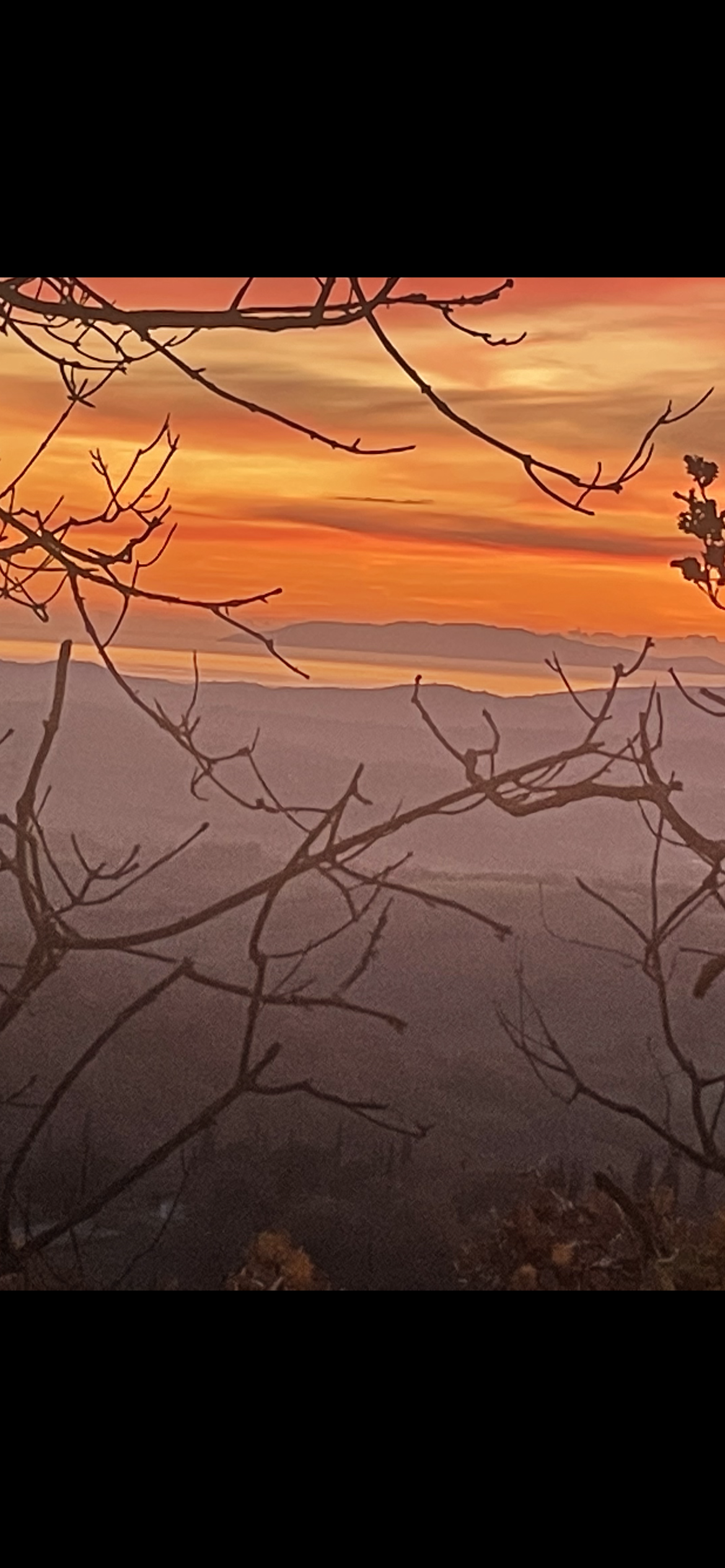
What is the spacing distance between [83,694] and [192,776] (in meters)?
0.21

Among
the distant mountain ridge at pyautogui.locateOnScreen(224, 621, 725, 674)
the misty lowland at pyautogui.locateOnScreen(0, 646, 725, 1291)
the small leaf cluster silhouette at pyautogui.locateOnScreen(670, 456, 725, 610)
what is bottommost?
the misty lowland at pyautogui.locateOnScreen(0, 646, 725, 1291)

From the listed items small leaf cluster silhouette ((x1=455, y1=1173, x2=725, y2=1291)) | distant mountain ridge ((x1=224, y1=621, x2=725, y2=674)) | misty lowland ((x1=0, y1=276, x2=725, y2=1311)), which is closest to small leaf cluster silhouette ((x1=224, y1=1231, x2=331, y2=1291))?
misty lowland ((x1=0, y1=276, x2=725, y2=1311))

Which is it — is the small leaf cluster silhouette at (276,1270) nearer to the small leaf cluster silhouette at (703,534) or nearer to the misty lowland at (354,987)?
the misty lowland at (354,987)

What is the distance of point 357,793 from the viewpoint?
241cm

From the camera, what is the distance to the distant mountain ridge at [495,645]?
2412 millimetres

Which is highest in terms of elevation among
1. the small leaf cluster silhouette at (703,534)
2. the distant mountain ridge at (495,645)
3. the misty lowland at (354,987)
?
the small leaf cluster silhouette at (703,534)

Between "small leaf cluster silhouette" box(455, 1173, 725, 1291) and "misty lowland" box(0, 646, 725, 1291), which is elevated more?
"misty lowland" box(0, 646, 725, 1291)

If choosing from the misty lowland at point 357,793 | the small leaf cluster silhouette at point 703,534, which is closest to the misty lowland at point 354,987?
the misty lowland at point 357,793

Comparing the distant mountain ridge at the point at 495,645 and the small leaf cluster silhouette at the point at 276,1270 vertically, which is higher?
the distant mountain ridge at the point at 495,645

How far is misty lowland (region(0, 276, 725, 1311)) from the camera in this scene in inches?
93.1

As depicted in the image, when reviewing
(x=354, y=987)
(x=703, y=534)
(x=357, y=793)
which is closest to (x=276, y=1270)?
(x=354, y=987)

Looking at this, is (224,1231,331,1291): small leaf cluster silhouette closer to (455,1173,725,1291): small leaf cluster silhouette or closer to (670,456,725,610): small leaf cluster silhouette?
(455,1173,725,1291): small leaf cluster silhouette

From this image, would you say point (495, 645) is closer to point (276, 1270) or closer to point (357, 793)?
point (357, 793)
